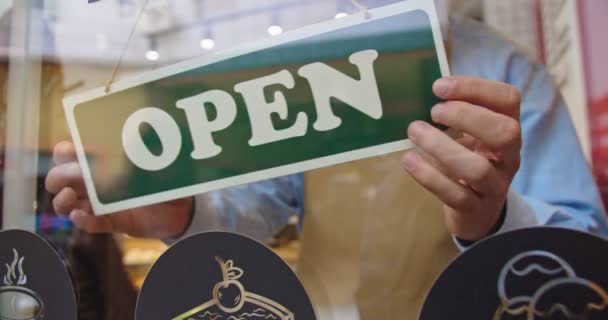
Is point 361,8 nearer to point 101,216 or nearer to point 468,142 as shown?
point 468,142

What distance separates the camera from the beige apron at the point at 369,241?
0.51 metres

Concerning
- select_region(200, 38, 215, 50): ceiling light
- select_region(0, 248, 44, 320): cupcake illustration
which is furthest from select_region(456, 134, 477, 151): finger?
select_region(0, 248, 44, 320): cupcake illustration

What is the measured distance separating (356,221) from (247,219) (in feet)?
0.39

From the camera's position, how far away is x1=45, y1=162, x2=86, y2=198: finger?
1.84 feet

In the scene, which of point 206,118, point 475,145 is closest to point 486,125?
point 475,145

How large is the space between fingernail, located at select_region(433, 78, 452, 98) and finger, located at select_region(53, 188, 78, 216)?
390 mm

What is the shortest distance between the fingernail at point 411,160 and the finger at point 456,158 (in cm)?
1

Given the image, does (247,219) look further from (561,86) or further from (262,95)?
(561,86)

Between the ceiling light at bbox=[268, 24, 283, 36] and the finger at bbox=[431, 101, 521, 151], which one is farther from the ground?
the ceiling light at bbox=[268, 24, 283, 36]

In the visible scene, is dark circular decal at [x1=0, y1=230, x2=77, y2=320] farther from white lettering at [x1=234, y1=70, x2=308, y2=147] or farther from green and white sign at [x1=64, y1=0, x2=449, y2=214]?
white lettering at [x1=234, y1=70, x2=308, y2=147]

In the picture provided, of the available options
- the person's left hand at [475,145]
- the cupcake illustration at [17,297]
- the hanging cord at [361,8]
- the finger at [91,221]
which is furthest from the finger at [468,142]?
the cupcake illustration at [17,297]

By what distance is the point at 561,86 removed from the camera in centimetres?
50

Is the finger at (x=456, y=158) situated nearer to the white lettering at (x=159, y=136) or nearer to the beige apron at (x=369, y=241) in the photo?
the beige apron at (x=369, y=241)

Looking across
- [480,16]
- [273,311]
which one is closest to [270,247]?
[273,311]
